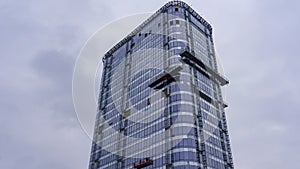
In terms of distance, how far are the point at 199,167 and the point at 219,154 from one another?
529 inches

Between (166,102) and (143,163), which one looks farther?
(166,102)

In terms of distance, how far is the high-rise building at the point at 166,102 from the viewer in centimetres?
8044

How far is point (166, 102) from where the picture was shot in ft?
283

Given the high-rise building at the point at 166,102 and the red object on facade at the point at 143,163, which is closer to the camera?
the high-rise building at the point at 166,102

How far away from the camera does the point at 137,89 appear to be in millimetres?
104438

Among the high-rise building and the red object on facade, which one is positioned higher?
the high-rise building

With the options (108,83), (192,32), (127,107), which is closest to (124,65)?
(108,83)

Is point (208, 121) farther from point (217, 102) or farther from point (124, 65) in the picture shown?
Result: point (124, 65)

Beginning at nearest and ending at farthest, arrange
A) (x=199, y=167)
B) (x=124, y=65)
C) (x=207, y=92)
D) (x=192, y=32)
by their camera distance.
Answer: (x=199, y=167) < (x=207, y=92) < (x=192, y=32) < (x=124, y=65)

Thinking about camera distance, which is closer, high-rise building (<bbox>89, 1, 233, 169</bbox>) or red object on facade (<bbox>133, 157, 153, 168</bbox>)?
high-rise building (<bbox>89, 1, 233, 169</bbox>)

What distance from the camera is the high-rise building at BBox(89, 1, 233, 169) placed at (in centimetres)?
8044

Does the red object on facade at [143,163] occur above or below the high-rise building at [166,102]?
below

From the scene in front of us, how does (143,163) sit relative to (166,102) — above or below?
below

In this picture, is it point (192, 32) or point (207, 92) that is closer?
point (207, 92)
